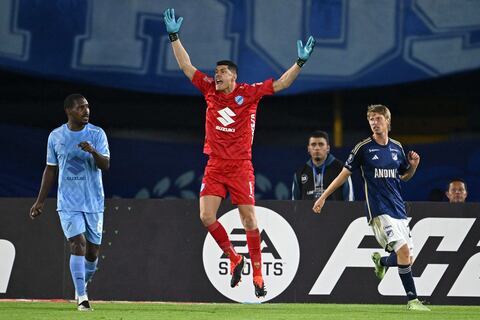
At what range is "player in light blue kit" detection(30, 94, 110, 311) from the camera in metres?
9.93

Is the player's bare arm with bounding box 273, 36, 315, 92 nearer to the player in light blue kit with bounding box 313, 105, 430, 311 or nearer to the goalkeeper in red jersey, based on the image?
the goalkeeper in red jersey

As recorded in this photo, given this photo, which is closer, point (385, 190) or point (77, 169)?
point (77, 169)

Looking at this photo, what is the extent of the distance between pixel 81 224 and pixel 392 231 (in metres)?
2.89

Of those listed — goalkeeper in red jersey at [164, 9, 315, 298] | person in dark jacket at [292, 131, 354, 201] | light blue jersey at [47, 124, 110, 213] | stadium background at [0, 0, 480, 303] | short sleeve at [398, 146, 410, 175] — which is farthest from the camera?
stadium background at [0, 0, 480, 303]

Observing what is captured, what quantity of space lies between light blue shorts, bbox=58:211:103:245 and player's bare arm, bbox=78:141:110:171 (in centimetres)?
48

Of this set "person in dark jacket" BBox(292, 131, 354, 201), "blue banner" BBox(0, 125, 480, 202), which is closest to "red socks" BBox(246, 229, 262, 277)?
"person in dark jacket" BBox(292, 131, 354, 201)

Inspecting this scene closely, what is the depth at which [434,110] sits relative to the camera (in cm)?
1858

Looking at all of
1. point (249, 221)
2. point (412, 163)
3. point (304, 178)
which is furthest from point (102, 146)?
point (304, 178)

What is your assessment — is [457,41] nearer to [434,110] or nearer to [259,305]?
[434,110]

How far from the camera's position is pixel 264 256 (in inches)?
473

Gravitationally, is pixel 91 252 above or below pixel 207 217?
below

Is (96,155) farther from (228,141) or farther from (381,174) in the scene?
(381,174)

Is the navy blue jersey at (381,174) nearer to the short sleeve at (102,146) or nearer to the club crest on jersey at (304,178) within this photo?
the club crest on jersey at (304,178)

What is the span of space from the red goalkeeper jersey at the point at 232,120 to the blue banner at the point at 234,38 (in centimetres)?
604
